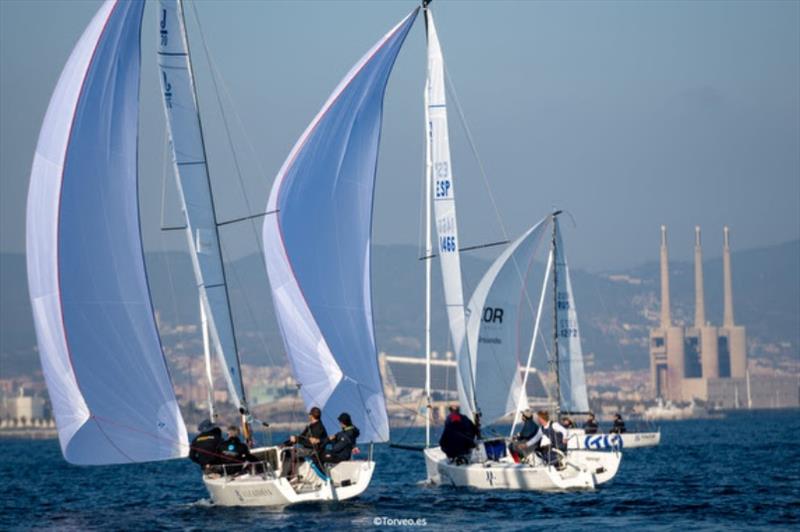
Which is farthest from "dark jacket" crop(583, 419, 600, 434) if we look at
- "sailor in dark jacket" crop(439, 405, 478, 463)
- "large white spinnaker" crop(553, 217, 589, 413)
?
"sailor in dark jacket" crop(439, 405, 478, 463)

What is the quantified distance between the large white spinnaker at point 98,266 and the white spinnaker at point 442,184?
30.6 ft

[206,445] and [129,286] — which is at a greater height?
[129,286]

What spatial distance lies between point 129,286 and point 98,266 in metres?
0.70

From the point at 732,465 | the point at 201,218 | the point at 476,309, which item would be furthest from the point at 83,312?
the point at 732,465

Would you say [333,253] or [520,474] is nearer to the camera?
[333,253]

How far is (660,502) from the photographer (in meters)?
29.2

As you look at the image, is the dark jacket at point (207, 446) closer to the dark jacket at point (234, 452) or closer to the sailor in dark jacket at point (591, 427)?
the dark jacket at point (234, 452)

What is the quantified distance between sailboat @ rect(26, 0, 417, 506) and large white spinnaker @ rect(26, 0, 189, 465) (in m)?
0.02

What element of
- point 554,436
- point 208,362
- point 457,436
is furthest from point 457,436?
point 208,362

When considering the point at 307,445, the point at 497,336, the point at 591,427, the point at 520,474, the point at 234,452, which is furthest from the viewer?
the point at 591,427

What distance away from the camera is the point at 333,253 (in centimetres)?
2959

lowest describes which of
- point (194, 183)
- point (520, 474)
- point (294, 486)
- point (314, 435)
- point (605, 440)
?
point (605, 440)

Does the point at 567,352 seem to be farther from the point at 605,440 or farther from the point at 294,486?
the point at 294,486

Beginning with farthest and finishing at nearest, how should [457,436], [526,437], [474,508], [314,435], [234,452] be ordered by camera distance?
[457,436] → [526,437] → [474,508] → [234,452] → [314,435]
